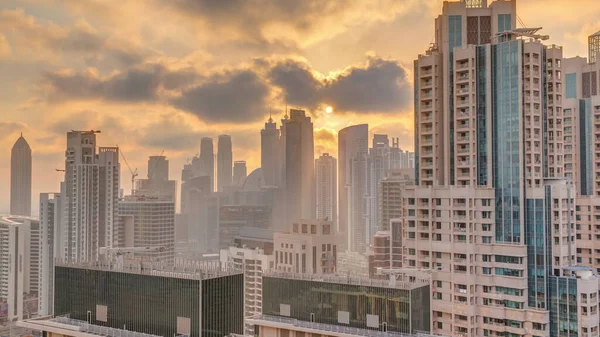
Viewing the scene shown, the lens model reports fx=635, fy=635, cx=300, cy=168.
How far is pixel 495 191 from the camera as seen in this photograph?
2641 centimetres

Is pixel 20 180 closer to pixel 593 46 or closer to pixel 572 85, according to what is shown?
pixel 572 85

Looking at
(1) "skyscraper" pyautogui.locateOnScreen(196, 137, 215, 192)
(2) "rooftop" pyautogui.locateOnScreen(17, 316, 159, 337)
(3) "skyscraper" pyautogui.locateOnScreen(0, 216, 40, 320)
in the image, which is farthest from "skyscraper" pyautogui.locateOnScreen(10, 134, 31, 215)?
(2) "rooftop" pyautogui.locateOnScreen(17, 316, 159, 337)

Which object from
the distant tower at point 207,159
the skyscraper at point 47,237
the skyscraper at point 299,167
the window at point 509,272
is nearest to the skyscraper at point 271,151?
the skyscraper at point 299,167

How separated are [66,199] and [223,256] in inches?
747

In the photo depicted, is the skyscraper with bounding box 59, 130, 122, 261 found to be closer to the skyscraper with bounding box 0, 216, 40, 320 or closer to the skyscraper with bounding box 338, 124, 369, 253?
the skyscraper with bounding box 0, 216, 40, 320

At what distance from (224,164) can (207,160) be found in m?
3.36

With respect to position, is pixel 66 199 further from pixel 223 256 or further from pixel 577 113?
pixel 577 113

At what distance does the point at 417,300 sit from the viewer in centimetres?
2067

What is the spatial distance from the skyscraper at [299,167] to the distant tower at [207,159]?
56.7 ft

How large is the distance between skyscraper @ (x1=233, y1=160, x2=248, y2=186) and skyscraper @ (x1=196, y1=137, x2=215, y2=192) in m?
3.69

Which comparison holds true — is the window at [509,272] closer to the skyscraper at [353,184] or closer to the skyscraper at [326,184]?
the skyscraper at [353,184]

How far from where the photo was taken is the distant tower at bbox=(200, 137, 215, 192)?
95125 millimetres

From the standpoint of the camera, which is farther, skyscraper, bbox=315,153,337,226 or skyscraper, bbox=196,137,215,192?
skyscraper, bbox=196,137,215,192

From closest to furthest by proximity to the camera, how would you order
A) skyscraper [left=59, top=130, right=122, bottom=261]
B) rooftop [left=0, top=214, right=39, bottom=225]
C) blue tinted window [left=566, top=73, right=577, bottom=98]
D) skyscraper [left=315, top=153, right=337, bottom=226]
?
blue tinted window [left=566, top=73, right=577, bottom=98] → skyscraper [left=59, top=130, right=122, bottom=261] → rooftop [left=0, top=214, right=39, bottom=225] → skyscraper [left=315, top=153, right=337, bottom=226]
